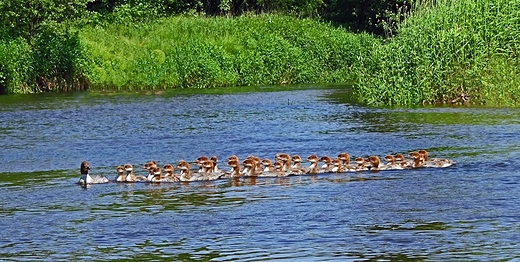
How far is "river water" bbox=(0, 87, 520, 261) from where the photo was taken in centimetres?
1268

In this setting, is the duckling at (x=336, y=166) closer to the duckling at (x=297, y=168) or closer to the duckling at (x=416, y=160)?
the duckling at (x=297, y=168)

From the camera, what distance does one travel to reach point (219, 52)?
4319 cm

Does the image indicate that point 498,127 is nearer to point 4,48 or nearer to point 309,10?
point 4,48

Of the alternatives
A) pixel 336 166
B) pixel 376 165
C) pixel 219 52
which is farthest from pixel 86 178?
pixel 219 52

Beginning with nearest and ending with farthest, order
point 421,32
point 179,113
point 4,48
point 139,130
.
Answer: point 139,130
point 421,32
point 179,113
point 4,48

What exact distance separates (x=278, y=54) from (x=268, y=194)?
2811 centimetres

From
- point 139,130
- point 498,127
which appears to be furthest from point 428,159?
point 139,130

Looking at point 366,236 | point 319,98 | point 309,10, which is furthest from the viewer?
point 309,10

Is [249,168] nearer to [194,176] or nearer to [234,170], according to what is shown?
[234,170]

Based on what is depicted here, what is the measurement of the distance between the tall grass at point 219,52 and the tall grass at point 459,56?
35.2 feet

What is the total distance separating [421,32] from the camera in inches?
1135

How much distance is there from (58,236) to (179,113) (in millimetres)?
17349

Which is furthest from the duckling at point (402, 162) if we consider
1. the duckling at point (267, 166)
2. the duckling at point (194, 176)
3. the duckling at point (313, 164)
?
the duckling at point (194, 176)

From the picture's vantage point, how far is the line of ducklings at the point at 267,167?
18.2 metres
